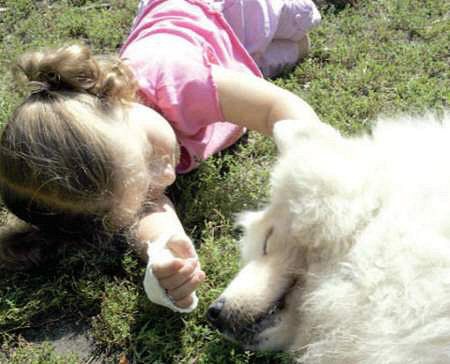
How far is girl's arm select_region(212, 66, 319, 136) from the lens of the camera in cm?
304

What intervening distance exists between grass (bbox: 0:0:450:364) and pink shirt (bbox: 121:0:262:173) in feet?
0.45

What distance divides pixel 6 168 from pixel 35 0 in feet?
9.27

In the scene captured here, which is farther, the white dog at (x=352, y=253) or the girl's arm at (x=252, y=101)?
the girl's arm at (x=252, y=101)

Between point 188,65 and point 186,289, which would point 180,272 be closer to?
point 186,289

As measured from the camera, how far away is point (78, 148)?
8.42 ft

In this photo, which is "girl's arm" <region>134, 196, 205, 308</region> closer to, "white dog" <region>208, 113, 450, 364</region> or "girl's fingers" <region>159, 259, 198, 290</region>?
"girl's fingers" <region>159, 259, 198, 290</region>

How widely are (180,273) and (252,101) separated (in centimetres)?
A: 108

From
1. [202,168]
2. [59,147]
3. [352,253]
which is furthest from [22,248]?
[352,253]

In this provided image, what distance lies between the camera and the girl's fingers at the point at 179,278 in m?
2.40

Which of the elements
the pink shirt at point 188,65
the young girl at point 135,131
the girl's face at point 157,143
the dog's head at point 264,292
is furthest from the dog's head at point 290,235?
the pink shirt at point 188,65

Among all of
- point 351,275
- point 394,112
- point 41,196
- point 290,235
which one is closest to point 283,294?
point 290,235

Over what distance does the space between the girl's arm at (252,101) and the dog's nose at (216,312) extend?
49.2 inches

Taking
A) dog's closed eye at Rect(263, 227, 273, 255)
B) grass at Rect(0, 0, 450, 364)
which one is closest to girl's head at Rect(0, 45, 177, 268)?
grass at Rect(0, 0, 450, 364)

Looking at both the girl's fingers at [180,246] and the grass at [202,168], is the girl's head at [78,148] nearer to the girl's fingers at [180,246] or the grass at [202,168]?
the grass at [202,168]
